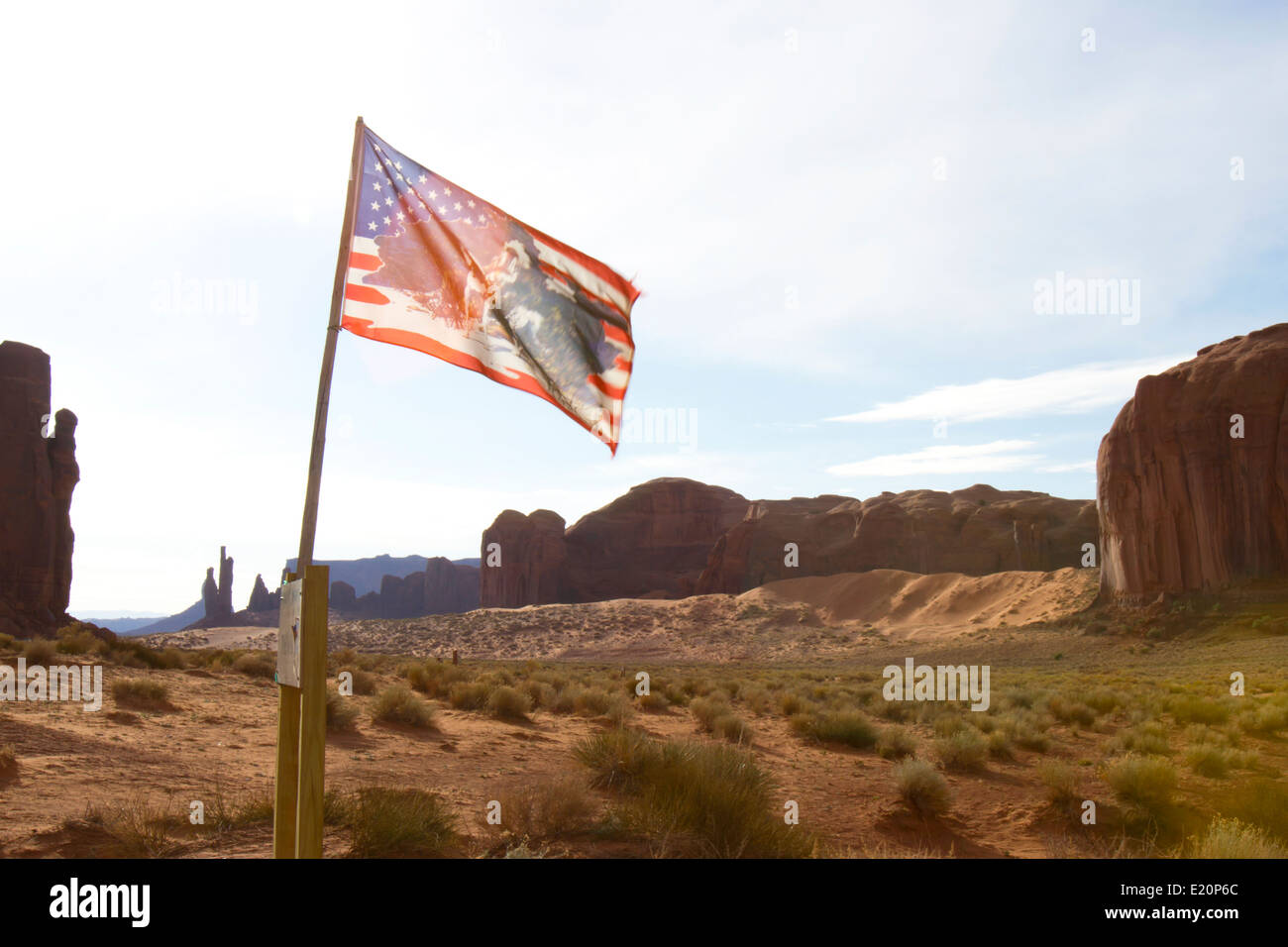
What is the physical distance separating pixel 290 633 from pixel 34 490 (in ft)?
173

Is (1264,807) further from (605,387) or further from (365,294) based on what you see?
(365,294)

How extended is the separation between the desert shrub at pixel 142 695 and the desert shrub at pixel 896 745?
1313 centimetres

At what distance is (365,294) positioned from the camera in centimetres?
481

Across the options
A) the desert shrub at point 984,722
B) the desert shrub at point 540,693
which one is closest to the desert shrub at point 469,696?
the desert shrub at point 540,693

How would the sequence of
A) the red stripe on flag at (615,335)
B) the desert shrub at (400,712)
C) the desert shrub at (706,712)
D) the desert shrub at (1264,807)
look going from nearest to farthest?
the red stripe on flag at (615,335)
the desert shrub at (1264,807)
the desert shrub at (400,712)
the desert shrub at (706,712)

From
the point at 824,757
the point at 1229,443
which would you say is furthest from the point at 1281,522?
the point at 824,757

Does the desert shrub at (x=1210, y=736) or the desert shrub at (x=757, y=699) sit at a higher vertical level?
the desert shrub at (x=1210, y=736)

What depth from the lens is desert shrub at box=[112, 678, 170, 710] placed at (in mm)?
13883

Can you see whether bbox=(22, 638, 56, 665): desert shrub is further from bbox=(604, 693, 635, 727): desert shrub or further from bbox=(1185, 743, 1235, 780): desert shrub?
bbox=(1185, 743, 1235, 780): desert shrub

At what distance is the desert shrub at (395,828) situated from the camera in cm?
611

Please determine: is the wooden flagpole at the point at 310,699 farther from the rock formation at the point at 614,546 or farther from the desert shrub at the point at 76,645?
the rock formation at the point at 614,546

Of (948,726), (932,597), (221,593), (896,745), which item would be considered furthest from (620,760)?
(221,593)

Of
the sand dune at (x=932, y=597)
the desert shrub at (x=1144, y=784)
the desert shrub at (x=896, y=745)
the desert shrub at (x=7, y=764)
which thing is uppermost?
the desert shrub at (x=7, y=764)
